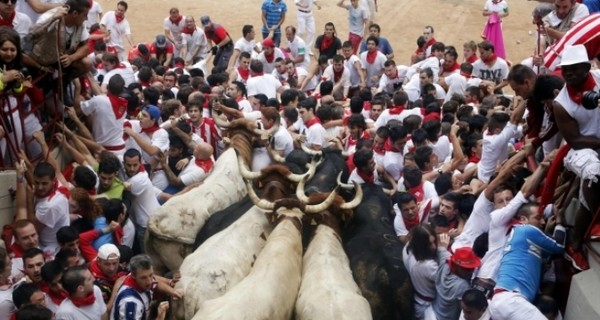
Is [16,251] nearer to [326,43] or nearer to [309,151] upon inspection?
[309,151]

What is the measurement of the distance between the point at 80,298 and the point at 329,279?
2108mm

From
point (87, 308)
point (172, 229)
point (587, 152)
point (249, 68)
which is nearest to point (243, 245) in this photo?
point (172, 229)

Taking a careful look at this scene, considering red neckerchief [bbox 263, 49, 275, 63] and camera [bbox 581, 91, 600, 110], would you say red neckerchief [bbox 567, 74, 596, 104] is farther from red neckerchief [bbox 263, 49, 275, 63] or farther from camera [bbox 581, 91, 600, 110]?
red neckerchief [bbox 263, 49, 275, 63]

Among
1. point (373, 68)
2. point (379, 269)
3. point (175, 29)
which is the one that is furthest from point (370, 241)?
point (175, 29)

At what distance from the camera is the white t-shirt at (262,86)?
56.5 feet

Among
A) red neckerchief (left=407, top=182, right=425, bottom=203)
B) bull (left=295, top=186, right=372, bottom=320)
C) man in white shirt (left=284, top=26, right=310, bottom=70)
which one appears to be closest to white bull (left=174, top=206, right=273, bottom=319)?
bull (left=295, top=186, right=372, bottom=320)

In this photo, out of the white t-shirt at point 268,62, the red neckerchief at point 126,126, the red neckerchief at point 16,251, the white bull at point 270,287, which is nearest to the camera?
the white bull at point 270,287

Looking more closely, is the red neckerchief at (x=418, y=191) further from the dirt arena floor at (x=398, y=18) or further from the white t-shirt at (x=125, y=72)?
the dirt arena floor at (x=398, y=18)

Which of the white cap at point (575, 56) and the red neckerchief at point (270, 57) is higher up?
the white cap at point (575, 56)

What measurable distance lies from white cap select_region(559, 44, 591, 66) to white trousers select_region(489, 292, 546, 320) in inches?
76.2

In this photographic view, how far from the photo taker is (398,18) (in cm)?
2823

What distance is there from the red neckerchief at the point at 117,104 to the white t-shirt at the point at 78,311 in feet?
12.4

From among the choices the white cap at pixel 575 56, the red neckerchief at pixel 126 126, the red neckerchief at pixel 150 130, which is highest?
the white cap at pixel 575 56

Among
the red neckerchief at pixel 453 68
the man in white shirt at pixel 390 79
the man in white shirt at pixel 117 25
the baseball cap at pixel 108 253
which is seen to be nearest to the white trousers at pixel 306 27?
the man in white shirt at pixel 117 25
